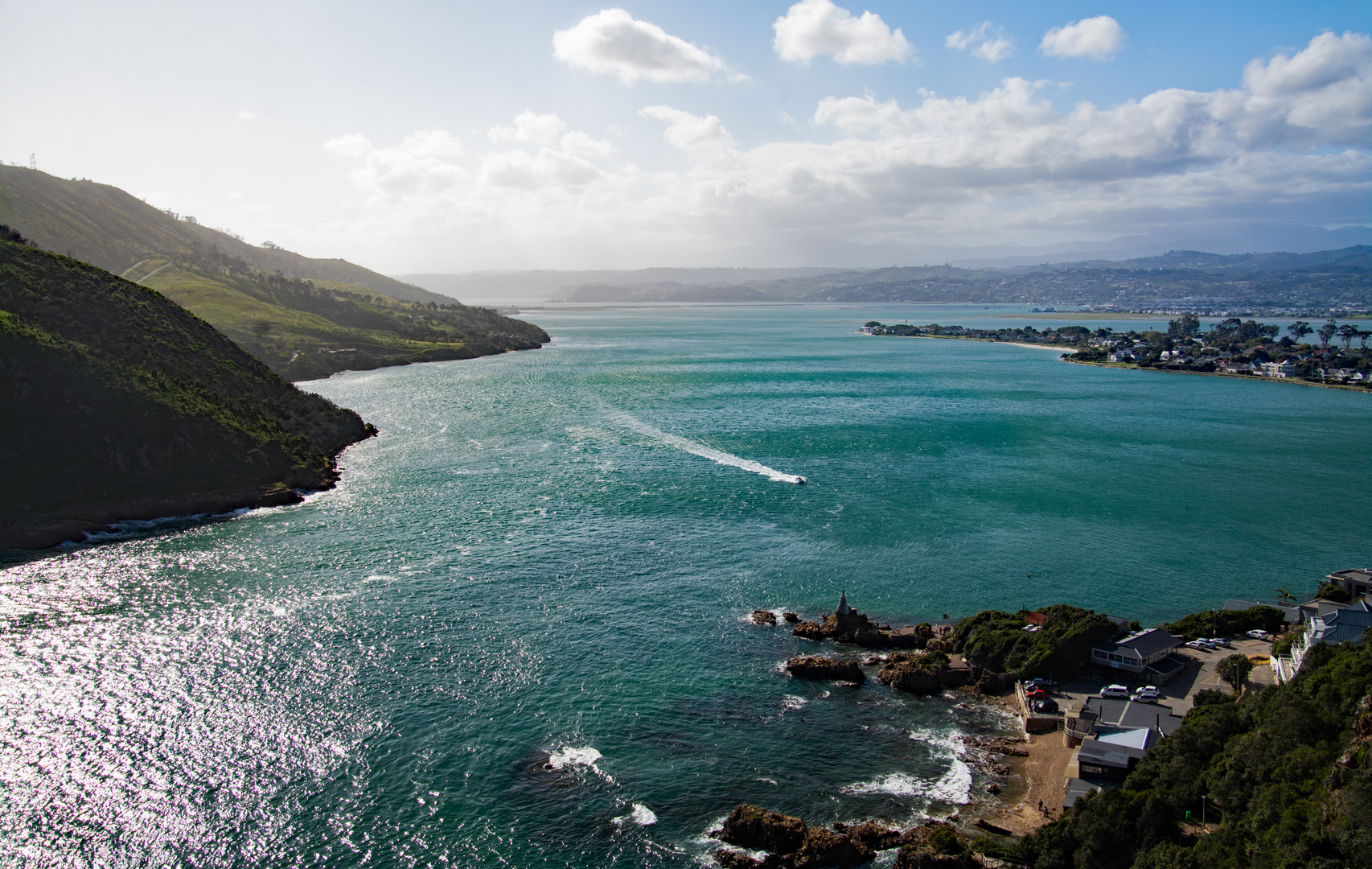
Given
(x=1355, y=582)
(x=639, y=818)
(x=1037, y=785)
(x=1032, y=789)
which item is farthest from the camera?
(x=1355, y=582)

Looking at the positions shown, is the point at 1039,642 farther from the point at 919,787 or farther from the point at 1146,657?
the point at 919,787

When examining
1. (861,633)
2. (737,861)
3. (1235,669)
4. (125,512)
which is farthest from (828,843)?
(125,512)

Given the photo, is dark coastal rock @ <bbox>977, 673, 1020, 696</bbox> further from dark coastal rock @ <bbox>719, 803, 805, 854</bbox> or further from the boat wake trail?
the boat wake trail

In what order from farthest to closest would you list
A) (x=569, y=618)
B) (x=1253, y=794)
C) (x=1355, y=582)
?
(x=1355, y=582)
(x=569, y=618)
(x=1253, y=794)

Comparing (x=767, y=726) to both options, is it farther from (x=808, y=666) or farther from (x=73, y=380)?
(x=73, y=380)

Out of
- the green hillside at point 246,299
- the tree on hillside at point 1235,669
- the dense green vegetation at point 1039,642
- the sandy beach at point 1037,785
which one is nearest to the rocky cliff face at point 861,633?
the dense green vegetation at point 1039,642

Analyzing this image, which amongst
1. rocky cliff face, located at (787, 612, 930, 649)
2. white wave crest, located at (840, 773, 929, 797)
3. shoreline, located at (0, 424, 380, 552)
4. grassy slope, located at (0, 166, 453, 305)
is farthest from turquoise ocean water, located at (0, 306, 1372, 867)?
grassy slope, located at (0, 166, 453, 305)

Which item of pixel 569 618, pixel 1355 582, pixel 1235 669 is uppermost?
A: pixel 1355 582

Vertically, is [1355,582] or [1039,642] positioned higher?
[1355,582]
